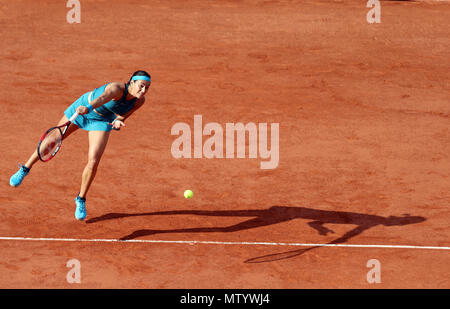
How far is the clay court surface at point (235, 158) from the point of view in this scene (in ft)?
35.5

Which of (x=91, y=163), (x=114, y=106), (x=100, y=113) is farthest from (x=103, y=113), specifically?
(x=91, y=163)

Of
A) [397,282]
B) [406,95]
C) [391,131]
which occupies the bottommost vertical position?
[397,282]

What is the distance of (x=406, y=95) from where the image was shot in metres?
16.9

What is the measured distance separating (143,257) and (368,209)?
3928mm

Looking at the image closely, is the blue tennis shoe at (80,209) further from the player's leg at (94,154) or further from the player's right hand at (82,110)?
the player's right hand at (82,110)

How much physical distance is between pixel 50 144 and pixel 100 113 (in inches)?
34.0

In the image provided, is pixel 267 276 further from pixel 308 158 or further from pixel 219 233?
pixel 308 158

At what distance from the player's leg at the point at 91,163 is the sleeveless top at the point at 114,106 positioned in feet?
1.03

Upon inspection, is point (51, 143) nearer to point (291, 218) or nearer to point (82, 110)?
point (82, 110)

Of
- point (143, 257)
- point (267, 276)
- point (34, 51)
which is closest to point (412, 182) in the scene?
point (267, 276)

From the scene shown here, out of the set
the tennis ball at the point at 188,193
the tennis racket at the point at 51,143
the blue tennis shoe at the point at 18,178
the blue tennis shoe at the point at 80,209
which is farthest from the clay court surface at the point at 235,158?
the tennis racket at the point at 51,143

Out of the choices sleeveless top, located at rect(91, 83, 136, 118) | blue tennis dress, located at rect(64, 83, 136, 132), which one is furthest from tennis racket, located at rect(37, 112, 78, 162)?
sleeveless top, located at rect(91, 83, 136, 118)

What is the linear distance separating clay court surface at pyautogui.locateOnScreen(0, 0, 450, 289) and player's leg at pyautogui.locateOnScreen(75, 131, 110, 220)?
0.37 m

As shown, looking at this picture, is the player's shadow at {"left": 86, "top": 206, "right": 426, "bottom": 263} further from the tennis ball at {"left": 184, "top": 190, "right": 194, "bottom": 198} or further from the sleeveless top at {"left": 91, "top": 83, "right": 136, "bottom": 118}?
the sleeveless top at {"left": 91, "top": 83, "right": 136, "bottom": 118}
